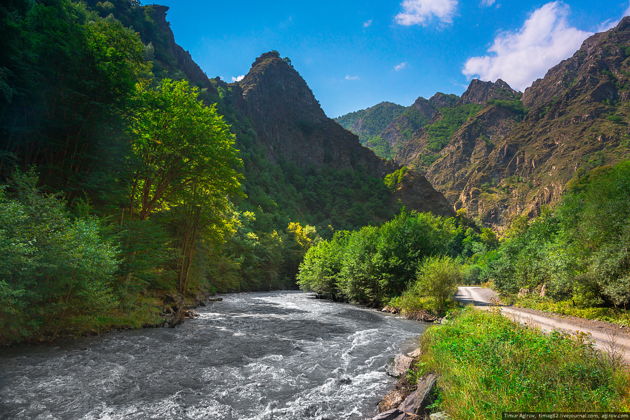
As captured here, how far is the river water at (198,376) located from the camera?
307 inches

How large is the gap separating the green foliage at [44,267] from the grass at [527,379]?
1234 centimetres

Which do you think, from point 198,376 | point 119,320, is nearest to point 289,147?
point 119,320

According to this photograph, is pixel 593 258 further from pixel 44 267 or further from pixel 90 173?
pixel 90 173

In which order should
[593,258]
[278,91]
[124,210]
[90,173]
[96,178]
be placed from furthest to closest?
[278,91] < [124,210] < [90,173] < [96,178] < [593,258]

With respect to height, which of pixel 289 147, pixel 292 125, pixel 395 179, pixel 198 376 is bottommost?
pixel 198 376

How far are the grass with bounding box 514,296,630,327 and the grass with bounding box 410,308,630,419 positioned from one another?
13.2m

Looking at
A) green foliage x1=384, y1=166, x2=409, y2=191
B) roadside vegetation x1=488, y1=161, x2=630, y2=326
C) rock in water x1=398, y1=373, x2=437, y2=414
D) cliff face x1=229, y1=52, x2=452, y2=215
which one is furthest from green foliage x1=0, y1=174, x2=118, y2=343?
green foliage x1=384, y1=166, x2=409, y2=191

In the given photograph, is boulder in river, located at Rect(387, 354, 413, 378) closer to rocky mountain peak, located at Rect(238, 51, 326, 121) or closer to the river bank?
the river bank

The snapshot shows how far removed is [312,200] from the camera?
13500cm

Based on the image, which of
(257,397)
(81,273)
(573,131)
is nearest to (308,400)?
(257,397)

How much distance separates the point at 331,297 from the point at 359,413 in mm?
40091

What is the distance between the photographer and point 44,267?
11117 millimetres

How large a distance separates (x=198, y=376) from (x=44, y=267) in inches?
272

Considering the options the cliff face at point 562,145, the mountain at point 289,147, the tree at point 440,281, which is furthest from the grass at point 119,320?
the cliff face at point 562,145
